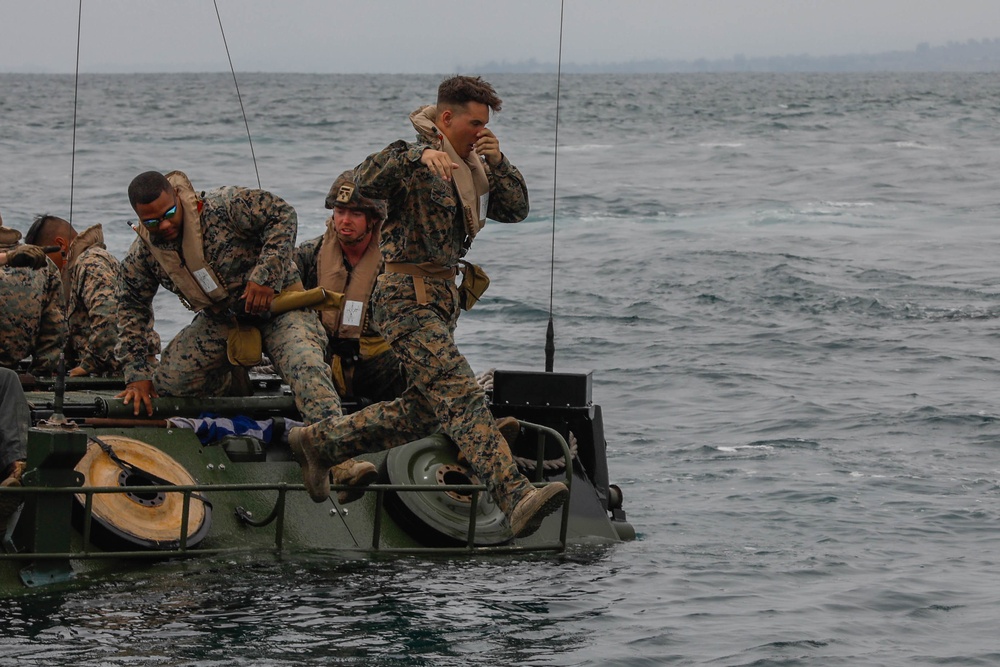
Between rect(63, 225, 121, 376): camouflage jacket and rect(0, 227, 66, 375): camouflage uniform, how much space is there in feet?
0.81

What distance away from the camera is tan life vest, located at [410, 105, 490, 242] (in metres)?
7.36

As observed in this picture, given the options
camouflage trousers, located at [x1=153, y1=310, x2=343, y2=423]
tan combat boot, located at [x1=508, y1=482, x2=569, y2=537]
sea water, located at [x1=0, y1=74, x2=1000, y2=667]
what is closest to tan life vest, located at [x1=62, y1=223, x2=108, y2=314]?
camouflage trousers, located at [x1=153, y1=310, x2=343, y2=423]

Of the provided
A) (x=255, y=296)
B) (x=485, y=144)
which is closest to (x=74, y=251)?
(x=255, y=296)

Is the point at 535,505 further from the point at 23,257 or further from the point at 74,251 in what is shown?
the point at 74,251

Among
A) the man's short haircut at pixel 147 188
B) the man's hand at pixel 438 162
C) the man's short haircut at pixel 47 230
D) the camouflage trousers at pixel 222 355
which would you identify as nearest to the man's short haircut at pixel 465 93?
the man's hand at pixel 438 162

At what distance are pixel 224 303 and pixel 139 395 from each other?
0.65m

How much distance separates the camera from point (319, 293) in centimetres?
899

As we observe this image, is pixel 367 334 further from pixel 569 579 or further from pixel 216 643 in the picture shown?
pixel 216 643

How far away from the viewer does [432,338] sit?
7449 millimetres

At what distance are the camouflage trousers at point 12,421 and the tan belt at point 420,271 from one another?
181 centimetres

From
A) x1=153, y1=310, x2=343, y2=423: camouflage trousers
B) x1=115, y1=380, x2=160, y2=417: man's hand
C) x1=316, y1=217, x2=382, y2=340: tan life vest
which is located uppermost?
x1=316, y1=217, x2=382, y2=340: tan life vest

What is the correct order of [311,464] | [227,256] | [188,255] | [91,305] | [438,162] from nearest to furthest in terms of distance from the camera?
[438,162]
[311,464]
[188,255]
[227,256]
[91,305]

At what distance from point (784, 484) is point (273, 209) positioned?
5.17 m

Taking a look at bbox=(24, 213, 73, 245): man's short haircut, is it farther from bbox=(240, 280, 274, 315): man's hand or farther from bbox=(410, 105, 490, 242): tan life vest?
bbox=(410, 105, 490, 242): tan life vest
